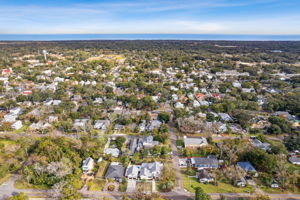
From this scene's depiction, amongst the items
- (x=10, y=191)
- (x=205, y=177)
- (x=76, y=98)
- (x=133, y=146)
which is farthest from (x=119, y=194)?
(x=76, y=98)

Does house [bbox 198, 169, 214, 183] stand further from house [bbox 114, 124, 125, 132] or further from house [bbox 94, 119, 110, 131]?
house [bbox 94, 119, 110, 131]

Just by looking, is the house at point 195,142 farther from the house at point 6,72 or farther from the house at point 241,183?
the house at point 6,72

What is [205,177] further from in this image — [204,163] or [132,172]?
[132,172]

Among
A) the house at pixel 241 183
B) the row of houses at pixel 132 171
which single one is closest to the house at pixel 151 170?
the row of houses at pixel 132 171

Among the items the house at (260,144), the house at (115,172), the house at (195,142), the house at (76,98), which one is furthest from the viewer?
the house at (76,98)

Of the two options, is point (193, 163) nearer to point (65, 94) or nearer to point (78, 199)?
point (78, 199)

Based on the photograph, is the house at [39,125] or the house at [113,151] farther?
the house at [39,125]

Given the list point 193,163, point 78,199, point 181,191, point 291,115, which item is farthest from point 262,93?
point 78,199

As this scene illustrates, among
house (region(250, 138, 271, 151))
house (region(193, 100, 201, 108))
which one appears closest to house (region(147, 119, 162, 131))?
house (region(193, 100, 201, 108))
